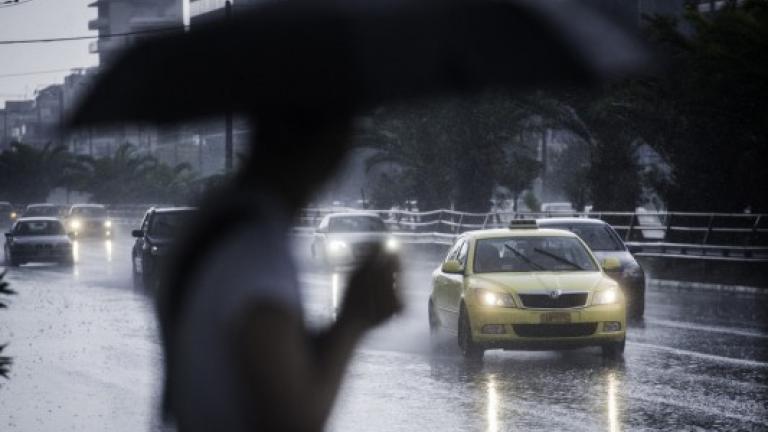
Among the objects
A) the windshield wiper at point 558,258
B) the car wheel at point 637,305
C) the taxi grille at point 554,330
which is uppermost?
the windshield wiper at point 558,258

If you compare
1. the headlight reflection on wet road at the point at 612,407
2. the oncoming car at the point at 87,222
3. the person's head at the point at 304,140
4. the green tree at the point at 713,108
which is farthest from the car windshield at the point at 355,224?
the oncoming car at the point at 87,222

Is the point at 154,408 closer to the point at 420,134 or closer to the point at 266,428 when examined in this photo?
the point at 266,428

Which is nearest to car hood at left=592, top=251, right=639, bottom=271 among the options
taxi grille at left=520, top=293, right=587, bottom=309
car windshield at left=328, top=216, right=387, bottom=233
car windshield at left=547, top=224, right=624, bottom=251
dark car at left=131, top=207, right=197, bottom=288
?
car windshield at left=547, top=224, right=624, bottom=251

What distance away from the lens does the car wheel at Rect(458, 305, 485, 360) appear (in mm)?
15266

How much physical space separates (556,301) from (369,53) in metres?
35.2

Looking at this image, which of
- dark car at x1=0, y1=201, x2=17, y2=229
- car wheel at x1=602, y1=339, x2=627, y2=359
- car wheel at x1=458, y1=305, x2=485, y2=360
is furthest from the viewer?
dark car at x1=0, y1=201, x2=17, y2=229

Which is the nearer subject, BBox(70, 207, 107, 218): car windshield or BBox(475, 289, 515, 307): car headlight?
BBox(475, 289, 515, 307): car headlight

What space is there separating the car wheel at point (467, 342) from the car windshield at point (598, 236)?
6.48 metres

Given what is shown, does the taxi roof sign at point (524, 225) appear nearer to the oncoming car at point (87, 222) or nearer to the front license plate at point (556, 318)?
the front license plate at point (556, 318)

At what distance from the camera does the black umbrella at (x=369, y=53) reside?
36.9 metres

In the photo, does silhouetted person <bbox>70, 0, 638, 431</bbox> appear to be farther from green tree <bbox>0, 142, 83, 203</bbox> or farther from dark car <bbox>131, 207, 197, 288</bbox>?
green tree <bbox>0, 142, 83, 203</bbox>

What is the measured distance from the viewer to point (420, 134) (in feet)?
159

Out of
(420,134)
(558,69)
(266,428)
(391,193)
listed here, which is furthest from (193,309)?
(391,193)

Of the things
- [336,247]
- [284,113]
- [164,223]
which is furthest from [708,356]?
[284,113]
